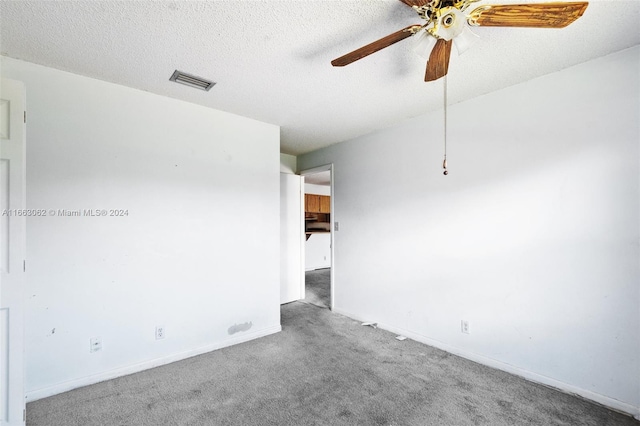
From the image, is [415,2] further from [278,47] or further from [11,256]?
[11,256]

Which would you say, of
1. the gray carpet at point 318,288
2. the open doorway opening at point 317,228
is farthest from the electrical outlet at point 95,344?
the open doorway opening at point 317,228

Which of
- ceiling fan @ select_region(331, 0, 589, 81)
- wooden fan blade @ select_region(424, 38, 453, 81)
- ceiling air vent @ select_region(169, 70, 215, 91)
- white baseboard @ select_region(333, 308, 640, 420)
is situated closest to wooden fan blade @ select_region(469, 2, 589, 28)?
ceiling fan @ select_region(331, 0, 589, 81)

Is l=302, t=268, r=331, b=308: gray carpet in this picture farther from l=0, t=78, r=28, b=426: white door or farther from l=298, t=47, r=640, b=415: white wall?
l=0, t=78, r=28, b=426: white door

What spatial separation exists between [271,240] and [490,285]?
224 centimetres

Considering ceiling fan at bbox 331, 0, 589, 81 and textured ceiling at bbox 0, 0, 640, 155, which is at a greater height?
textured ceiling at bbox 0, 0, 640, 155

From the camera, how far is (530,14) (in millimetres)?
1256

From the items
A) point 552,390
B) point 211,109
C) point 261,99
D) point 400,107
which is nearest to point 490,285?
point 552,390

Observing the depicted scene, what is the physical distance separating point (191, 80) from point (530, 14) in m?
2.23

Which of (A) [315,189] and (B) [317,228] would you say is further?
(A) [315,189]

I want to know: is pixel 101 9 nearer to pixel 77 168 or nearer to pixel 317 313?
pixel 77 168

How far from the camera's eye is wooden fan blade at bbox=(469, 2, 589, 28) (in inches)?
47.2

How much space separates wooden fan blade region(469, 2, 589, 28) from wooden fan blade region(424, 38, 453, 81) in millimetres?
204

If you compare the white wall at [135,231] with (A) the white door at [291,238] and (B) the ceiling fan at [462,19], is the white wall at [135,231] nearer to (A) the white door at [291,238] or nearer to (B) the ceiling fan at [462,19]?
(A) the white door at [291,238]

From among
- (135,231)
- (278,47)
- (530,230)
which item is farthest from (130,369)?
(530,230)
